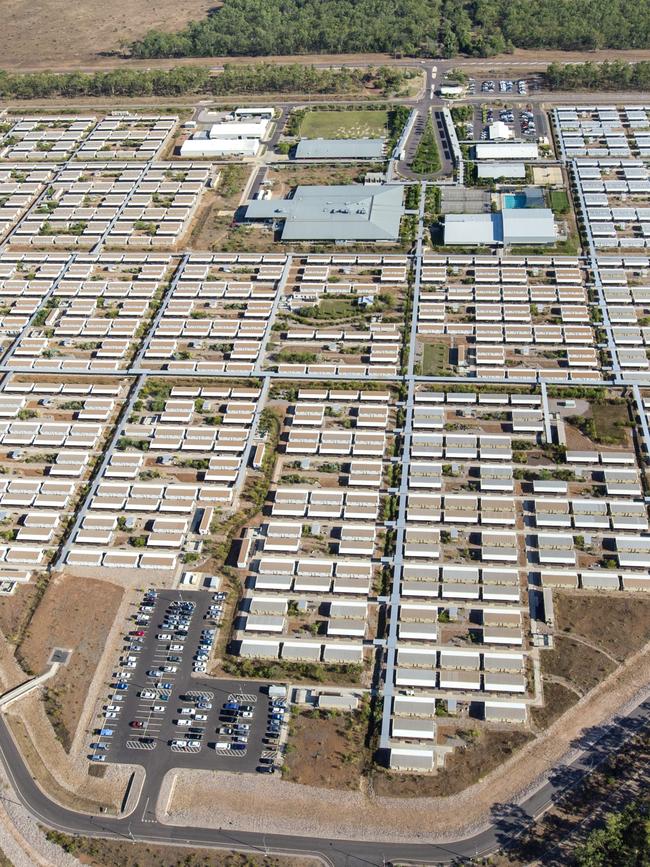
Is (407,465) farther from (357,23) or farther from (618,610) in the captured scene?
(357,23)

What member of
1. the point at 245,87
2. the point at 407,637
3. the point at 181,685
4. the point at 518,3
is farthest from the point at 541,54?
the point at 181,685

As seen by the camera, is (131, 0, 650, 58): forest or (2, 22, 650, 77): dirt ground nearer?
(131, 0, 650, 58): forest

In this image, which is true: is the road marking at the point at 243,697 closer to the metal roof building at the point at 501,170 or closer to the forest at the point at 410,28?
the metal roof building at the point at 501,170

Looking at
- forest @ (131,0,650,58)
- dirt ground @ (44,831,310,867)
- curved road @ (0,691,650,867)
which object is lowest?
dirt ground @ (44,831,310,867)

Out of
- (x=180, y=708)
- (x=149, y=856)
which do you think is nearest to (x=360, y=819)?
(x=149, y=856)

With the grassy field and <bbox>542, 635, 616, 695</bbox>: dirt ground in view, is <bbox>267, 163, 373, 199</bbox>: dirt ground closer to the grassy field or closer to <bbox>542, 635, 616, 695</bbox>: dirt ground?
the grassy field

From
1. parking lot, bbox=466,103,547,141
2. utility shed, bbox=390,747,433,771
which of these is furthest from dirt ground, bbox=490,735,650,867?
parking lot, bbox=466,103,547,141
